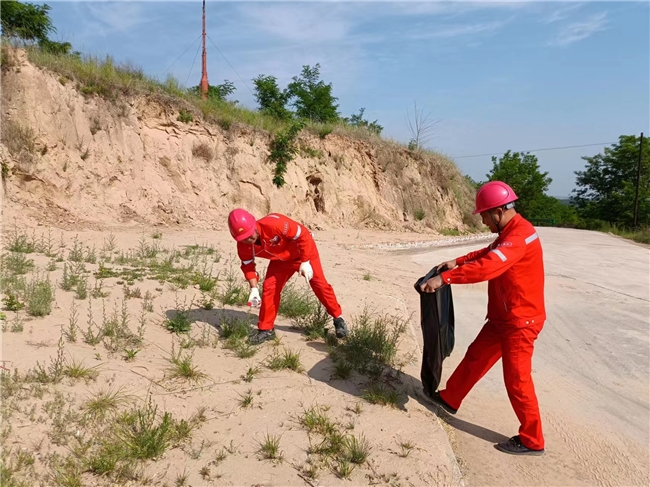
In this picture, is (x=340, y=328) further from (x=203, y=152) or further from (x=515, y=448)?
(x=203, y=152)

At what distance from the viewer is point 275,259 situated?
502cm

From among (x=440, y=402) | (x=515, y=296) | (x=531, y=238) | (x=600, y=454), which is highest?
(x=531, y=238)

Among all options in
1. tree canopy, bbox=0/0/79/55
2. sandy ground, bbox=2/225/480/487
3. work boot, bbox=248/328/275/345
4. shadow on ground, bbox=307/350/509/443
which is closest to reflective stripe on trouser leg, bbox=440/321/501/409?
shadow on ground, bbox=307/350/509/443

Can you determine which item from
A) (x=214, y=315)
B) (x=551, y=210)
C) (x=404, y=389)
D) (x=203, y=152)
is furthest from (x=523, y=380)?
(x=551, y=210)

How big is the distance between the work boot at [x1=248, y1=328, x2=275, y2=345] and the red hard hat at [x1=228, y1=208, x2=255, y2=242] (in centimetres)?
100

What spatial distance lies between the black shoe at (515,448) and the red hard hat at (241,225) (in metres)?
2.86

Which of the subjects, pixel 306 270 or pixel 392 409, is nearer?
pixel 392 409

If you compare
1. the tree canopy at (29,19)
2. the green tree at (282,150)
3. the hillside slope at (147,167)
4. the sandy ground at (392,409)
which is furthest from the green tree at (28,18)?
the sandy ground at (392,409)

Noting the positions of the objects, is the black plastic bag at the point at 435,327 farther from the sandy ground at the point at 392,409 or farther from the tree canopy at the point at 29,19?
the tree canopy at the point at 29,19

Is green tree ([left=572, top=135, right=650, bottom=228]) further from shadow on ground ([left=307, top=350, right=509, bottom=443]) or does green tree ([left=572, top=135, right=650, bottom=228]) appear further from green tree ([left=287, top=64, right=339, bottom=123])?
shadow on ground ([left=307, top=350, right=509, bottom=443])

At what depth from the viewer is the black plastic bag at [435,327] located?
3.87 metres

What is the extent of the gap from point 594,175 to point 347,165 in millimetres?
36900

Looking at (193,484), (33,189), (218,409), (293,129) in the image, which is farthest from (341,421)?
(293,129)

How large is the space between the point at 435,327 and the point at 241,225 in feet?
6.75
